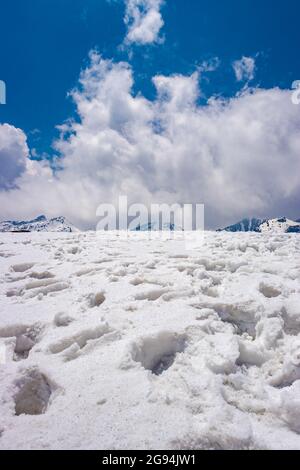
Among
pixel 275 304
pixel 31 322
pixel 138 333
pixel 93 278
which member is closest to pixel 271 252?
pixel 275 304

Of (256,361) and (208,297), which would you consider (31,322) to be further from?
(256,361)

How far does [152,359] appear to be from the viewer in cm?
469

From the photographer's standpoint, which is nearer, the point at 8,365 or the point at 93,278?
the point at 8,365

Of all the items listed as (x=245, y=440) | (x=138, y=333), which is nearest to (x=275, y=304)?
(x=138, y=333)

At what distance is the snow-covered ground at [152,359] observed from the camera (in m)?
3.32

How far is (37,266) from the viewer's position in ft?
31.9

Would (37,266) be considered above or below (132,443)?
above

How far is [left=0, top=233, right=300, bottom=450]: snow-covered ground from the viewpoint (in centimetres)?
332

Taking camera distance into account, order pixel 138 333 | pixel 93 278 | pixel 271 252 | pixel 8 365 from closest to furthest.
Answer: pixel 8 365 → pixel 138 333 → pixel 93 278 → pixel 271 252

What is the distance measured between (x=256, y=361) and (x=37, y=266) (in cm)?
709

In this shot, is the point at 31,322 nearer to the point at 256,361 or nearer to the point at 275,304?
the point at 256,361

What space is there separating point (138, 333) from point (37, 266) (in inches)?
222
